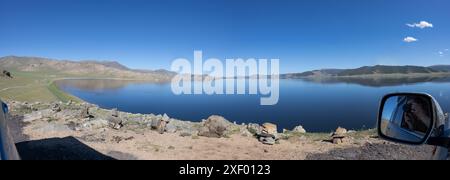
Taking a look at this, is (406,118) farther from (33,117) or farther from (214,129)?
(33,117)

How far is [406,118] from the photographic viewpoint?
10.5 ft

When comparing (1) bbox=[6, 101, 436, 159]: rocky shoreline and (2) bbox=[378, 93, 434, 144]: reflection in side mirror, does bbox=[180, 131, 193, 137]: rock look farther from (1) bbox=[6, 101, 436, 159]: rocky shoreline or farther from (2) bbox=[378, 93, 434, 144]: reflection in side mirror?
(2) bbox=[378, 93, 434, 144]: reflection in side mirror

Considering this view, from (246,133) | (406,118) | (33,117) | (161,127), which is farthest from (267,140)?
(33,117)

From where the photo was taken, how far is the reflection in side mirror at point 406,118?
9.12 ft


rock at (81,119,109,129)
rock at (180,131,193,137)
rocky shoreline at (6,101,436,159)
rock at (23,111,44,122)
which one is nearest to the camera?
rocky shoreline at (6,101,436,159)

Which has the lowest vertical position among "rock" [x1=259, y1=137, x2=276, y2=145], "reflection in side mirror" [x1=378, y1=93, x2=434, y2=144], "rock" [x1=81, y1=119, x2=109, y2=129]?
"rock" [x1=259, y1=137, x2=276, y2=145]

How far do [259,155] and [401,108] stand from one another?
26.6 ft

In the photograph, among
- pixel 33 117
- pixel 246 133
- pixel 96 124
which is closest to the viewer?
pixel 246 133

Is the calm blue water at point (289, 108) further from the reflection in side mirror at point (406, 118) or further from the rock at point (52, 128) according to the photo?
the rock at point (52, 128)

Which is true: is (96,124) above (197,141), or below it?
above

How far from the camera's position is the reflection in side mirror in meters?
2.78

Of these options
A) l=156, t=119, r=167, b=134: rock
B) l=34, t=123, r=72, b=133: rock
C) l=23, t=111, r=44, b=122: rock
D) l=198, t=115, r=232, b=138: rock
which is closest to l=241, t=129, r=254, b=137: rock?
l=198, t=115, r=232, b=138: rock

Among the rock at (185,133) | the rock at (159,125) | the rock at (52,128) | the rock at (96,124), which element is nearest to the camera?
the rock at (52,128)

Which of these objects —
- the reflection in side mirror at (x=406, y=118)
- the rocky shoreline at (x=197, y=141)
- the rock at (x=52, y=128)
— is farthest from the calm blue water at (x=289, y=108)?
the rock at (x=52, y=128)
